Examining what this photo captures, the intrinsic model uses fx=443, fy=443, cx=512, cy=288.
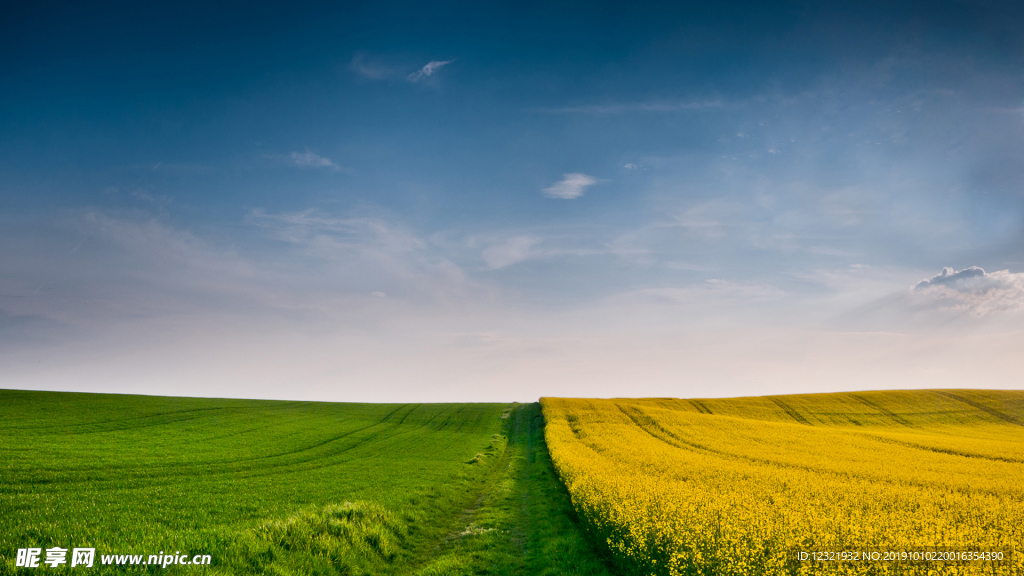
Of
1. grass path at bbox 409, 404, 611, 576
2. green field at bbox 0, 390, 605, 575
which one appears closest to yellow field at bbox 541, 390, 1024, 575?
grass path at bbox 409, 404, 611, 576

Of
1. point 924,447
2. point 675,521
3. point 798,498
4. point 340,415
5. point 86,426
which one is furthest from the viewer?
point 340,415

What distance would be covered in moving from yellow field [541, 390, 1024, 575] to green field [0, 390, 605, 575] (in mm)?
1837

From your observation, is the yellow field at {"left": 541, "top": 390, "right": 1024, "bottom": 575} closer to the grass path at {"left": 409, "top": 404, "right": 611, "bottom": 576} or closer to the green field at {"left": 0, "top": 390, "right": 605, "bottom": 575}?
the grass path at {"left": 409, "top": 404, "right": 611, "bottom": 576}

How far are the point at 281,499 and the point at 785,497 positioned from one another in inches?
652

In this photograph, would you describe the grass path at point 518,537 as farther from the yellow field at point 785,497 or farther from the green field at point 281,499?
the yellow field at point 785,497

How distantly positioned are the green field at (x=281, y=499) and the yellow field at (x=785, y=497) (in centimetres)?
184

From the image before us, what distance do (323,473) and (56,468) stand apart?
35.1 ft

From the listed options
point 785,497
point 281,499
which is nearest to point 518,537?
point 785,497

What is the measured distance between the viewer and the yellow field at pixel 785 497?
314 inches

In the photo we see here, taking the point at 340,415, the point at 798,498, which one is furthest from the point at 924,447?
the point at 340,415

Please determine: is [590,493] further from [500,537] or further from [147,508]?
[147,508]

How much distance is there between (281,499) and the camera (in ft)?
51.9

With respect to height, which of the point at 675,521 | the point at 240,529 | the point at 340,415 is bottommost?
the point at 340,415

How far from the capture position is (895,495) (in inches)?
561
